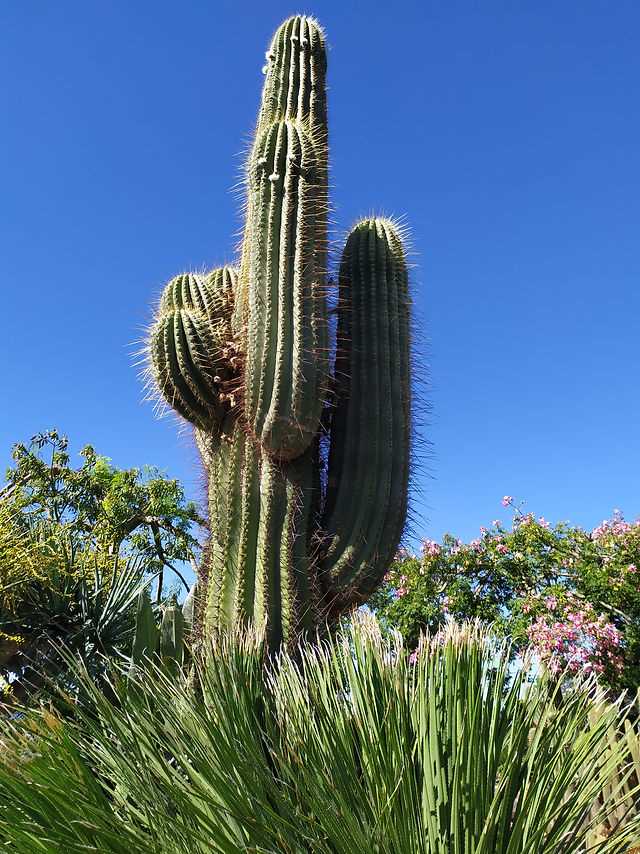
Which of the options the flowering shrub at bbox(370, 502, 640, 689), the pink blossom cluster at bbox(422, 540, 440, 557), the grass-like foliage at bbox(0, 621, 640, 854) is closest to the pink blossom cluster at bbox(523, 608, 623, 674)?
the flowering shrub at bbox(370, 502, 640, 689)

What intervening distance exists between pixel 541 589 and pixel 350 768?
805 centimetres

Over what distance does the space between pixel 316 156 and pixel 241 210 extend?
1.79 ft

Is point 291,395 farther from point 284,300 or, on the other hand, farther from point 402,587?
point 402,587

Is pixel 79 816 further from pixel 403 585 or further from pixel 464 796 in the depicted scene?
pixel 403 585

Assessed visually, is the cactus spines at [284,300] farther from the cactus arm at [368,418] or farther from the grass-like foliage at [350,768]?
the grass-like foliage at [350,768]

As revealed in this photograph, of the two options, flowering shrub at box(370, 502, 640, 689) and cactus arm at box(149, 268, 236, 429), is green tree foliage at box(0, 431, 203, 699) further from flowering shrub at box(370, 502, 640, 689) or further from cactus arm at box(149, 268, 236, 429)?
flowering shrub at box(370, 502, 640, 689)

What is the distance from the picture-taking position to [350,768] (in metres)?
1.61

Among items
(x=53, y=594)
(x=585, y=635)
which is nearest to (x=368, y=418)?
(x=53, y=594)

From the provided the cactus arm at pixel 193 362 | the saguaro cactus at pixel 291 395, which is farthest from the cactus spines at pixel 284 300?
the cactus arm at pixel 193 362

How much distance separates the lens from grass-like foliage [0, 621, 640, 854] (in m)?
1.46

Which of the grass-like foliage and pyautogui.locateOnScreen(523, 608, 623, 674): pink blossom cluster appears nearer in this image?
the grass-like foliage

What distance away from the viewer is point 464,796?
5.00 feet

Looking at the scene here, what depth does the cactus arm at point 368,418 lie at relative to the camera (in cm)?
317

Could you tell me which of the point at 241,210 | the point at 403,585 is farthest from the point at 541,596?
the point at 241,210
